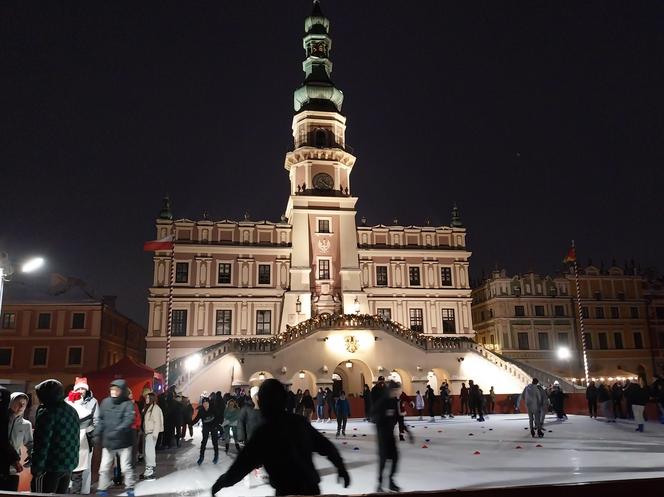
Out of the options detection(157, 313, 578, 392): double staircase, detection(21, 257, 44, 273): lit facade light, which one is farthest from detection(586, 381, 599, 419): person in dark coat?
detection(21, 257, 44, 273): lit facade light

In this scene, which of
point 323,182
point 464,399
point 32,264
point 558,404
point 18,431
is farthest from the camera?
point 323,182

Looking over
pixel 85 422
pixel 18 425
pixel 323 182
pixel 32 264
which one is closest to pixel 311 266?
pixel 323 182

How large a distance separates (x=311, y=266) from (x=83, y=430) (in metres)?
38.5

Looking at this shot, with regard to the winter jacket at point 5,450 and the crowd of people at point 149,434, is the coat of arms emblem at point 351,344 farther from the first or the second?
the winter jacket at point 5,450


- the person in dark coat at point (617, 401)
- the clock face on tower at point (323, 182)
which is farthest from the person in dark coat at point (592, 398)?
the clock face on tower at point (323, 182)

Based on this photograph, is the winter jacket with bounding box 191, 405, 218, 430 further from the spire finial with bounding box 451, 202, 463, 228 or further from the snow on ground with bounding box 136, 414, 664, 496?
the spire finial with bounding box 451, 202, 463, 228

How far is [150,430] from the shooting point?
508 inches

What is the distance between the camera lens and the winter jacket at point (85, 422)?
9.95 meters

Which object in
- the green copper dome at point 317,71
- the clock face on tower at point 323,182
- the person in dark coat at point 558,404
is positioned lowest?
the person in dark coat at point 558,404

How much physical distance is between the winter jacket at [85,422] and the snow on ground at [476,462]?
1332mm

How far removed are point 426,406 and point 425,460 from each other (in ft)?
66.8

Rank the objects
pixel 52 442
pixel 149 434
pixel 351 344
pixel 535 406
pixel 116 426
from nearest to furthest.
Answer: pixel 52 442 < pixel 116 426 < pixel 149 434 < pixel 535 406 < pixel 351 344

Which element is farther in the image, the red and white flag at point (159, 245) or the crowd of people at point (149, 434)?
Answer: the red and white flag at point (159, 245)

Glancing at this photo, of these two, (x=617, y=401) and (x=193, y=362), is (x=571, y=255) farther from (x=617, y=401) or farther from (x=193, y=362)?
(x=193, y=362)
